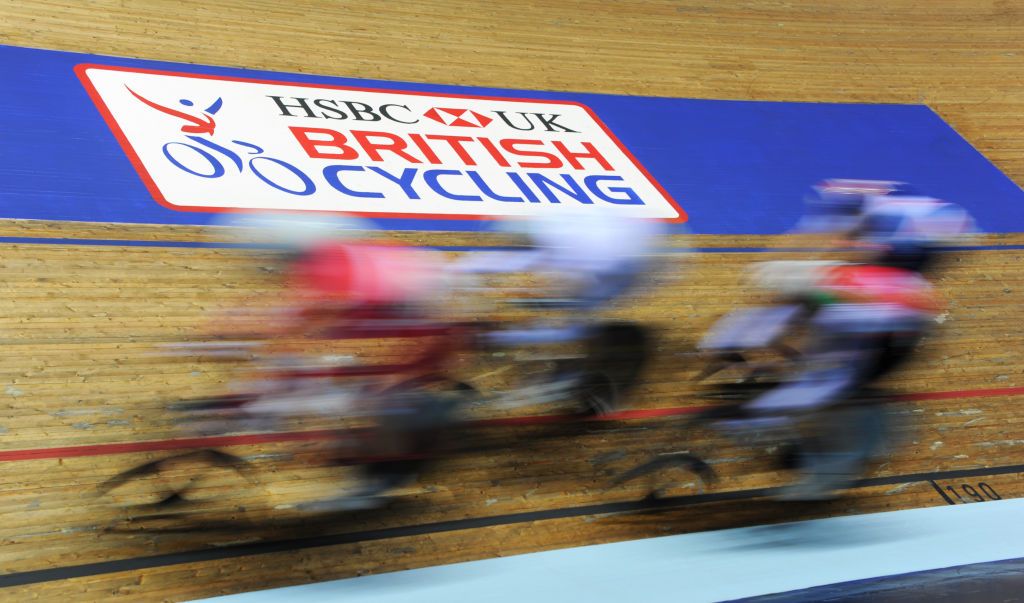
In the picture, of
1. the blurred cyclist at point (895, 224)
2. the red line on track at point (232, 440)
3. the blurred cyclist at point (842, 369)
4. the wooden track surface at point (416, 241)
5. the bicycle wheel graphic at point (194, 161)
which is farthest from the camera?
the bicycle wheel graphic at point (194, 161)

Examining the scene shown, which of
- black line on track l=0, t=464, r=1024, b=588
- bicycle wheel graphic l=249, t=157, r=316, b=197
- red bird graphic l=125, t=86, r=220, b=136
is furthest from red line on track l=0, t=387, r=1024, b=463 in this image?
red bird graphic l=125, t=86, r=220, b=136

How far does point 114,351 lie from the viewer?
2.93 meters

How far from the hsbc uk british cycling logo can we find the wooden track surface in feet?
0.88

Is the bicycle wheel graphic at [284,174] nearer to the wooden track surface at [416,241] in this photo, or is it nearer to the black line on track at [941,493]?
the wooden track surface at [416,241]

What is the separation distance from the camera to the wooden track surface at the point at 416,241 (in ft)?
7.97

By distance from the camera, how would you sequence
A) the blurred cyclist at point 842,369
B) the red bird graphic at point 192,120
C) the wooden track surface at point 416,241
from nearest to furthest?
the wooden track surface at point 416,241, the blurred cyclist at point 842,369, the red bird graphic at point 192,120

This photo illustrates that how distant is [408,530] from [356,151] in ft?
7.02

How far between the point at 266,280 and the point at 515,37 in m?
2.83

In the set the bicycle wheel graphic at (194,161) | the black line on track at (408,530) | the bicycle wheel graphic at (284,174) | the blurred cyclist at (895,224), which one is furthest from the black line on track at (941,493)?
the bicycle wheel graphic at (194,161)

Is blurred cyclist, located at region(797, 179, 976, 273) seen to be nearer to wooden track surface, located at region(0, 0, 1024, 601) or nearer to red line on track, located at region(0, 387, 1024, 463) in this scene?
red line on track, located at region(0, 387, 1024, 463)

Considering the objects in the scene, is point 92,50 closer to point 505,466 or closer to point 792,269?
point 505,466

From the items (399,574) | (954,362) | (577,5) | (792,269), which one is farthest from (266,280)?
(577,5)

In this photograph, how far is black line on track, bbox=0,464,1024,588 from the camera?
88.6 inches

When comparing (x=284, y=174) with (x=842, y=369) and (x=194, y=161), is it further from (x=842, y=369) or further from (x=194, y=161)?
(x=842, y=369)
